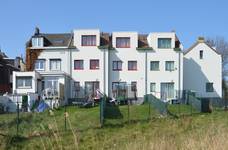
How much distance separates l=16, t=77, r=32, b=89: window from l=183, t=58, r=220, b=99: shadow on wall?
2089 cm

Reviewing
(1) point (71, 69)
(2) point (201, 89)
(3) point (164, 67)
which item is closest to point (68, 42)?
(1) point (71, 69)

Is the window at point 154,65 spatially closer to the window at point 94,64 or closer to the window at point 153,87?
the window at point 153,87

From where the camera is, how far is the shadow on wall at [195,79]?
59344mm

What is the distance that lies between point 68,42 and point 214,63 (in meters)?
19.9

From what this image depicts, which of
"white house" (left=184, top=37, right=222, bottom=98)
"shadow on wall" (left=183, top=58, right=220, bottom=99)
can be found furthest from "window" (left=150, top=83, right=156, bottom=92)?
"white house" (left=184, top=37, right=222, bottom=98)

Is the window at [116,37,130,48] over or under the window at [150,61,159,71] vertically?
over

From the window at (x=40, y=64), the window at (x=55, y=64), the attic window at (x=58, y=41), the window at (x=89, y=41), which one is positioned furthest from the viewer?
the attic window at (x=58, y=41)

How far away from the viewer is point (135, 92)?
55.0m

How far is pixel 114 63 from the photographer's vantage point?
184 feet

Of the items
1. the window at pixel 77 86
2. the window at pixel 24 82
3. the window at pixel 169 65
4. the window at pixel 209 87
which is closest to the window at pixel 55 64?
the window at pixel 77 86

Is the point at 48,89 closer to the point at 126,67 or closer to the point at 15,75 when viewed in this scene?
the point at 15,75

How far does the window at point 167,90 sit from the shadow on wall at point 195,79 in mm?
4030

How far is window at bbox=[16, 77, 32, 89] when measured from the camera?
5125 centimetres

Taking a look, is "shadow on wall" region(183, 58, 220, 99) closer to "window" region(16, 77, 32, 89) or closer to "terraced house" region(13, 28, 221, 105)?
"terraced house" region(13, 28, 221, 105)
